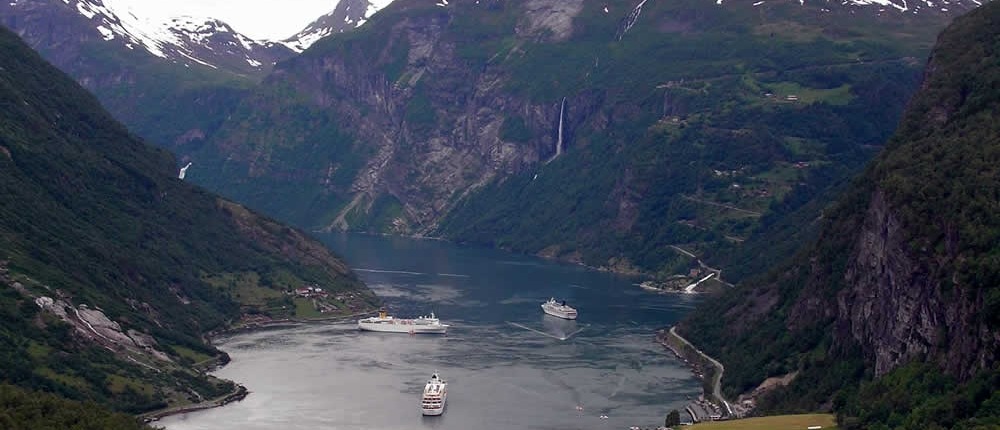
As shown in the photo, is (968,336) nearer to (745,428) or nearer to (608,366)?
(745,428)

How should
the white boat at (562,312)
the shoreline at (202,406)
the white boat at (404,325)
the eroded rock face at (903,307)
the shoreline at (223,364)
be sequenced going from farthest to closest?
the white boat at (562,312)
the white boat at (404,325)
the shoreline at (223,364)
the shoreline at (202,406)
the eroded rock face at (903,307)

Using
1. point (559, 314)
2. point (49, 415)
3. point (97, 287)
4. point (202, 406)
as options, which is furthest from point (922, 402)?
point (559, 314)

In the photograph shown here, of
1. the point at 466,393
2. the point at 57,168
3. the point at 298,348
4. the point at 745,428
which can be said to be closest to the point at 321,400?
the point at 466,393

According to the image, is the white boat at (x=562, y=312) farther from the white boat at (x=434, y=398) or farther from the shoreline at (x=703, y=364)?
the white boat at (x=434, y=398)

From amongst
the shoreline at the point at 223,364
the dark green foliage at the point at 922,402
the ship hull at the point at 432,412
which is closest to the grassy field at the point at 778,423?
the dark green foliage at the point at 922,402

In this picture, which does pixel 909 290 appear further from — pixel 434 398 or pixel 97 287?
pixel 97 287

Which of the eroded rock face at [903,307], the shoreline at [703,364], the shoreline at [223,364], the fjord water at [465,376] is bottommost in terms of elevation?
the shoreline at [703,364]
